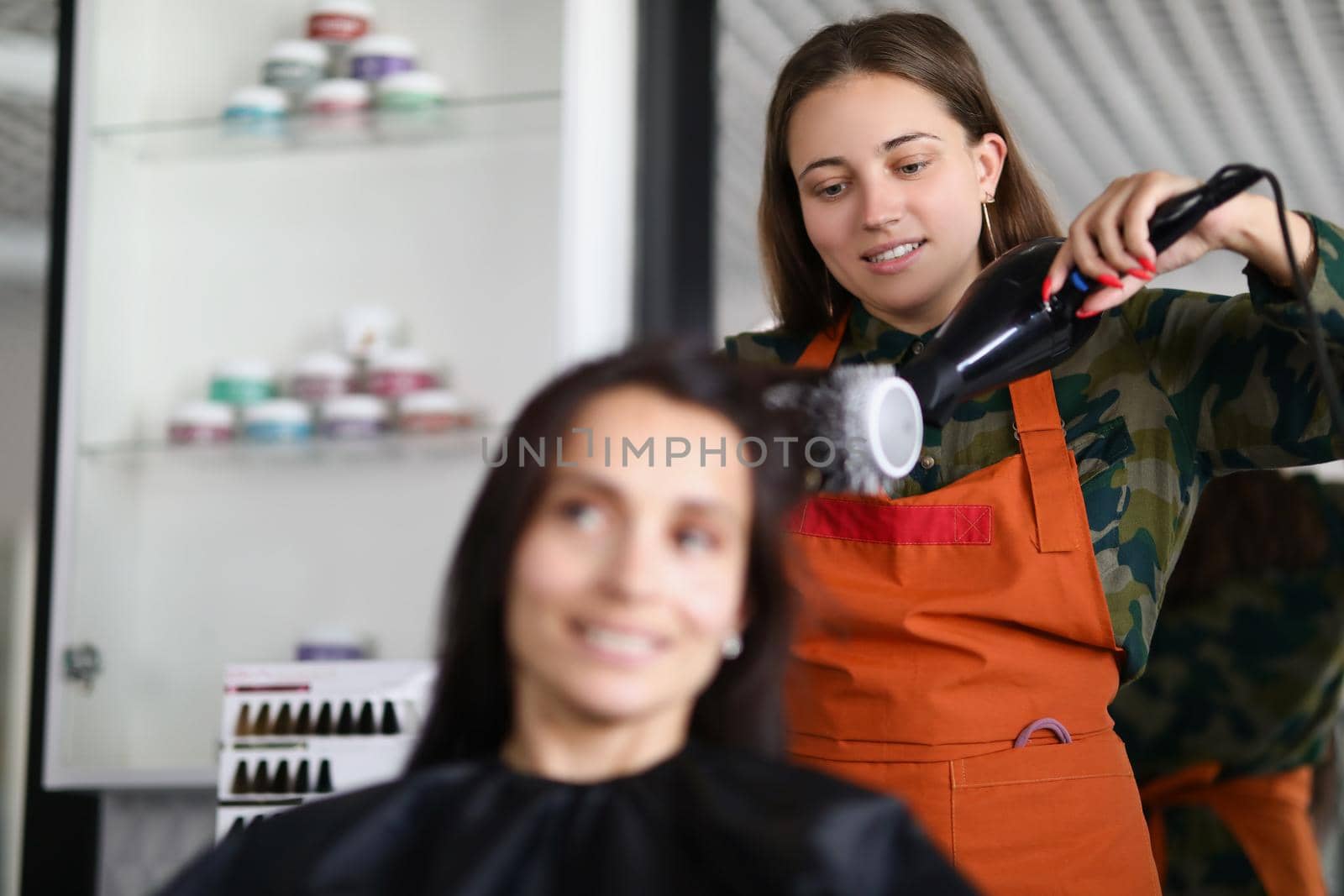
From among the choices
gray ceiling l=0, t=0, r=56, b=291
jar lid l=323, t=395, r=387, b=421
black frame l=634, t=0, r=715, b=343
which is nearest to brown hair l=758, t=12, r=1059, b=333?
black frame l=634, t=0, r=715, b=343

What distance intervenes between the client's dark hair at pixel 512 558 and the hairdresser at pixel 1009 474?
21 centimetres

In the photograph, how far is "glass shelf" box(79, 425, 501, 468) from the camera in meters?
2.51

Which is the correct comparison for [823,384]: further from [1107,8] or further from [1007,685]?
[1107,8]

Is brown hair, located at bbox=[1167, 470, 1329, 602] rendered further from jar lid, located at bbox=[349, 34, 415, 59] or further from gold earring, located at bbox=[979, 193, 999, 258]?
jar lid, located at bbox=[349, 34, 415, 59]

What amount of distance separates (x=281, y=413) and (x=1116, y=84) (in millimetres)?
2217

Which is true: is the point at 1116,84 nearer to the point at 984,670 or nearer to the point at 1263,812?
the point at 1263,812

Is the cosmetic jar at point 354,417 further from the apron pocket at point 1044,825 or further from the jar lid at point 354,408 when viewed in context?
the apron pocket at point 1044,825

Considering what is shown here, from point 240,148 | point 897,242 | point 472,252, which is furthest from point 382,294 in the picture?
point 897,242

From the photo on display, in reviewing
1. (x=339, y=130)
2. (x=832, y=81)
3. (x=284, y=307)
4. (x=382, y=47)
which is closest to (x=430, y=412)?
(x=284, y=307)

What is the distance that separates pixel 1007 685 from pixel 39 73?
2.40 m

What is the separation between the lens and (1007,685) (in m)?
1.41

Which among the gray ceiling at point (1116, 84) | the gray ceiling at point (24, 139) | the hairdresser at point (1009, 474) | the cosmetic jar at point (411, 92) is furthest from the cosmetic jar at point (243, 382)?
the hairdresser at point (1009, 474)

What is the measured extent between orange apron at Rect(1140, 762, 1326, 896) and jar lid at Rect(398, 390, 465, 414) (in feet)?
4.51

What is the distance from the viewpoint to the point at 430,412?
249cm
